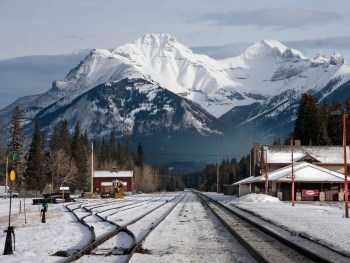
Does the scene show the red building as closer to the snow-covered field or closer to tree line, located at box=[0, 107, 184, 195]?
tree line, located at box=[0, 107, 184, 195]

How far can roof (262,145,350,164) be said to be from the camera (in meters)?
97.1

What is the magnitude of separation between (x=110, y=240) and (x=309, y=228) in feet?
37.9

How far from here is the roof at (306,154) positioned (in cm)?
9706

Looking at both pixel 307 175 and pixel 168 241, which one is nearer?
pixel 168 241

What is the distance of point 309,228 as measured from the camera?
1195 inches

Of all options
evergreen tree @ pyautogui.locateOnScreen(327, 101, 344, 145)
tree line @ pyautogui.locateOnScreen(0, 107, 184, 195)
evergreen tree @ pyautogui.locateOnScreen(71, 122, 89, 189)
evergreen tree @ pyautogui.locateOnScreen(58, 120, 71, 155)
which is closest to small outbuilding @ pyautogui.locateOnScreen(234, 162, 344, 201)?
tree line @ pyautogui.locateOnScreen(0, 107, 184, 195)

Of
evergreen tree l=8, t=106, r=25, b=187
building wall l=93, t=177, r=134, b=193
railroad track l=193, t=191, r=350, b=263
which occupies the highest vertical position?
evergreen tree l=8, t=106, r=25, b=187

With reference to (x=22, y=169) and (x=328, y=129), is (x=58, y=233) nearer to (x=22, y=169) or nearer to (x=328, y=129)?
(x=22, y=169)

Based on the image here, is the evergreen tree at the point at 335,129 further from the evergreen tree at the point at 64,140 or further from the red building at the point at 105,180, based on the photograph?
the evergreen tree at the point at 64,140

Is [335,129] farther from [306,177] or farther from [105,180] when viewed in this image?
[306,177]

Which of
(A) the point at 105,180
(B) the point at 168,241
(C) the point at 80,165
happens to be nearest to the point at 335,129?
(A) the point at 105,180

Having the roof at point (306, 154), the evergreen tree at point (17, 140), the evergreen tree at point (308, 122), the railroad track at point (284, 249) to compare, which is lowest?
the railroad track at point (284, 249)

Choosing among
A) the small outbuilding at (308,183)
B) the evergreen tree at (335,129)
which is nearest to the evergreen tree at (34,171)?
the small outbuilding at (308,183)

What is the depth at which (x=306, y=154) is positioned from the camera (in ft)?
316
